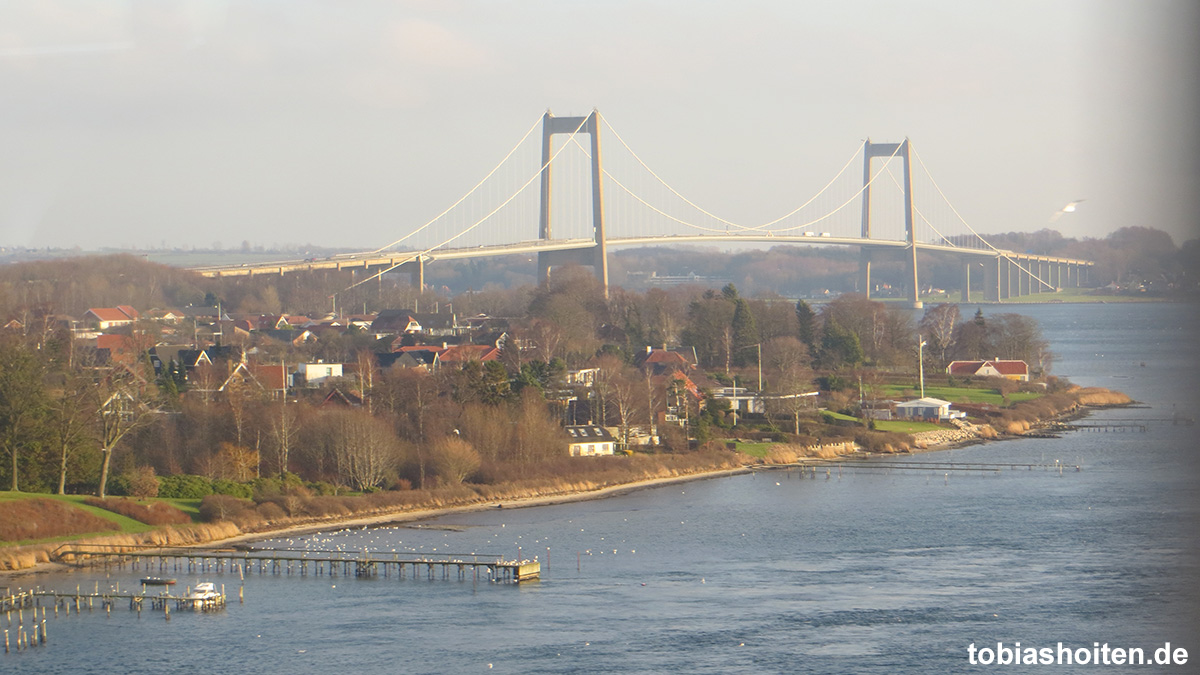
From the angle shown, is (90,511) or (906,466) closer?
(90,511)

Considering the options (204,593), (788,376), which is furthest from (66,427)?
(788,376)

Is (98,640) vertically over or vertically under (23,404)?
under

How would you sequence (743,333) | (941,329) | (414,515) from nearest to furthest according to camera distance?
1. (414,515)
2. (743,333)
3. (941,329)

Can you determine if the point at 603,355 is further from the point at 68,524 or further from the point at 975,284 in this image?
the point at 975,284

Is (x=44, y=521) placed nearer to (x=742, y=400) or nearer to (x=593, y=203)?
(x=742, y=400)

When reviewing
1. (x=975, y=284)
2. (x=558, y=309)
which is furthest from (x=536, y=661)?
(x=975, y=284)
